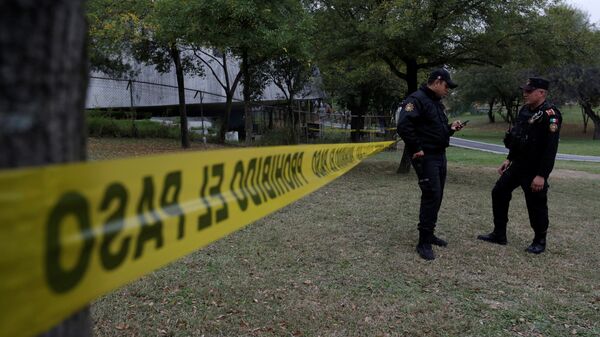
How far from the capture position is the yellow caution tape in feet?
3.05

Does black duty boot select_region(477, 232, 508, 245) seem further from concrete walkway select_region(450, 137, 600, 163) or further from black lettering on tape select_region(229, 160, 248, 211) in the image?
concrete walkway select_region(450, 137, 600, 163)

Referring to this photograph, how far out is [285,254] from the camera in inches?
191

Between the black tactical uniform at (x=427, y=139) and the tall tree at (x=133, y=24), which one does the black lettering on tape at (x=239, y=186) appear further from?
the tall tree at (x=133, y=24)

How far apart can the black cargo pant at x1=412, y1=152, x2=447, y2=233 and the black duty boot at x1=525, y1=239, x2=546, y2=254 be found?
1242 mm

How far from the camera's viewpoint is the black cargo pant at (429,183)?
486cm

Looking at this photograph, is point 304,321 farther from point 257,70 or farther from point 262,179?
point 257,70

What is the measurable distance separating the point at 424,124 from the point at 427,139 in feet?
0.53

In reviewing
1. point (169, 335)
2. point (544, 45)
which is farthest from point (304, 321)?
point (544, 45)

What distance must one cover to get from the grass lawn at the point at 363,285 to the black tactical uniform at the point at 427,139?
0.53 m

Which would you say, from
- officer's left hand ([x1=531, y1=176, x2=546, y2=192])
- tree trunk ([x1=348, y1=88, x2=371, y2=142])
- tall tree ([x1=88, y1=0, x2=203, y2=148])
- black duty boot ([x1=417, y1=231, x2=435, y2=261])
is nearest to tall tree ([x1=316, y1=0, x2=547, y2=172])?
tall tree ([x1=88, y1=0, x2=203, y2=148])

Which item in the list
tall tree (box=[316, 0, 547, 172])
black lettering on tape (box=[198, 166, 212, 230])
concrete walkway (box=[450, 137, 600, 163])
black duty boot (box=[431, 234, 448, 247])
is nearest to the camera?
black lettering on tape (box=[198, 166, 212, 230])

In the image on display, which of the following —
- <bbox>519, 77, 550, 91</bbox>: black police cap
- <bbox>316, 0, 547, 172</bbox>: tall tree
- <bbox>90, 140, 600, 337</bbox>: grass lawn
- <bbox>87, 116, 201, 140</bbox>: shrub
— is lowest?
<bbox>90, 140, 600, 337</bbox>: grass lawn

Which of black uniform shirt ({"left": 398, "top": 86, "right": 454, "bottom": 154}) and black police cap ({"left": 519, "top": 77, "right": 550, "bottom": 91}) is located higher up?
black police cap ({"left": 519, "top": 77, "right": 550, "bottom": 91})

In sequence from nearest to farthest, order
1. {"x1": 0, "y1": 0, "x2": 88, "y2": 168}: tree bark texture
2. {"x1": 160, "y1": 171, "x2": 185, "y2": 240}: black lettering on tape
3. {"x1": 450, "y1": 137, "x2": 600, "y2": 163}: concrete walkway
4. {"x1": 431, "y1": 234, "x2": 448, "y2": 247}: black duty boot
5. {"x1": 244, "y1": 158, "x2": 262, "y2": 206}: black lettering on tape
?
{"x1": 0, "y1": 0, "x2": 88, "y2": 168}: tree bark texture < {"x1": 160, "y1": 171, "x2": 185, "y2": 240}: black lettering on tape < {"x1": 244, "y1": 158, "x2": 262, "y2": 206}: black lettering on tape < {"x1": 431, "y1": 234, "x2": 448, "y2": 247}: black duty boot < {"x1": 450, "y1": 137, "x2": 600, "y2": 163}: concrete walkway
